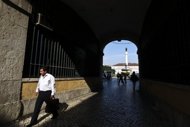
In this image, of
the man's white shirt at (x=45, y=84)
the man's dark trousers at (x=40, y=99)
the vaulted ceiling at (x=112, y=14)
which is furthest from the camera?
the vaulted ceiling at (x=112, y=14)

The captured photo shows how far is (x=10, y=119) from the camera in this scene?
4.71 m

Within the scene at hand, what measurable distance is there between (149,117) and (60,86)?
13.4ft

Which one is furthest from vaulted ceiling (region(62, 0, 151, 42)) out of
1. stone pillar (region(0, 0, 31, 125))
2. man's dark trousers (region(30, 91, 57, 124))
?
man's dark trousers (region(30, 91, 57, 124))

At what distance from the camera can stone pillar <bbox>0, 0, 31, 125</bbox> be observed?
4574 millimetres

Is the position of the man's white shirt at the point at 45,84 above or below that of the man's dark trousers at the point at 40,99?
above

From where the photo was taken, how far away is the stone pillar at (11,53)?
4.57 meters

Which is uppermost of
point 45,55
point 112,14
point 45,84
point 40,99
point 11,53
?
point 112,14

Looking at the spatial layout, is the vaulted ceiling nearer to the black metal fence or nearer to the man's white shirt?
the black metal fence

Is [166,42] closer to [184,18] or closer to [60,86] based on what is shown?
[184,18]

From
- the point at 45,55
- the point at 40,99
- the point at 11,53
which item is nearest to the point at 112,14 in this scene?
the point at 45,55

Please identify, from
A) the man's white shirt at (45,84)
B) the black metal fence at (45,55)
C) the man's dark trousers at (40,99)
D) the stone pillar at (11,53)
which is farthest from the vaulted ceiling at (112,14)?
the man's dark trousers at (40,99)

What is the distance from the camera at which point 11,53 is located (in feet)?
16.0

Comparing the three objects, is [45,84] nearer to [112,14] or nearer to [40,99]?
[40,99]

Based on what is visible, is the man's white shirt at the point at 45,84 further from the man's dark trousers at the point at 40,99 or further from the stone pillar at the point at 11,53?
the stone pillar at the point at 11,53
